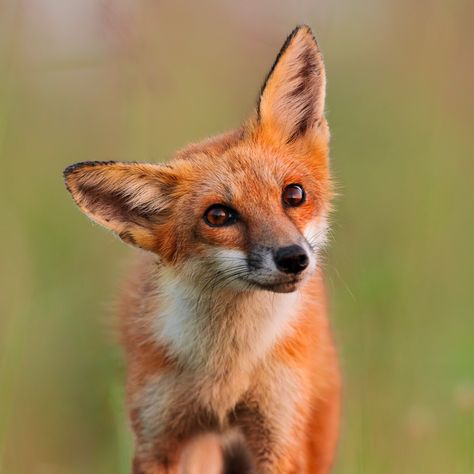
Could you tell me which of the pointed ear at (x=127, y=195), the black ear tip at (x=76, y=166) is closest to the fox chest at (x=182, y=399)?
the pointed ear at (x=127, y=195)

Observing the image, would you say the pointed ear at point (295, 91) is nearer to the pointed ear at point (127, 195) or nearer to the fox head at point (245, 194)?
the fox head at point (245, 194)

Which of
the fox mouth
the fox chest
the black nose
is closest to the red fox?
the fox chest

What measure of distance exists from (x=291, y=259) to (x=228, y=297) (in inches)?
29.4

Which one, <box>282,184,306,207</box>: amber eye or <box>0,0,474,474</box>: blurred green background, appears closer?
<box>282,184,306,207</box>: amber eye

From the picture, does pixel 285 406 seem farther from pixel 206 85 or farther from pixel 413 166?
pixel 206 85

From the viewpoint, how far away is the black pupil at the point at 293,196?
16.4ft

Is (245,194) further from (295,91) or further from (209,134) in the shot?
(209,134)

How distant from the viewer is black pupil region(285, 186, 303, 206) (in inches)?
196

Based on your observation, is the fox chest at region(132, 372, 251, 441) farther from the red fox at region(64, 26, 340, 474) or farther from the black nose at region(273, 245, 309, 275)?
the black nose at region(273, 245, 309, 275)

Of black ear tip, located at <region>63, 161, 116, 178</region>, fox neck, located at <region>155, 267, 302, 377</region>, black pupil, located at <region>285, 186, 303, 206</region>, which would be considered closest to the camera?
black ear tip, located at <region>63, 161, 116, 178</region>

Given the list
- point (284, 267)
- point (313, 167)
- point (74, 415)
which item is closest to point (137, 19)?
point (313, 167)

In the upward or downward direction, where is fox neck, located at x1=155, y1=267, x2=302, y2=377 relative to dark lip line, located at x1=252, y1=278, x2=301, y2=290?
downward

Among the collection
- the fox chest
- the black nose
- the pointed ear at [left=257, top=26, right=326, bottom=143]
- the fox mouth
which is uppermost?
the pointed ear at [left=257, top=26, right=326, bottom=143]

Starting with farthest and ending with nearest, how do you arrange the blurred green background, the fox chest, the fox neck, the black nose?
the blurred green background < the fox chest < the fox neck < the black nose
